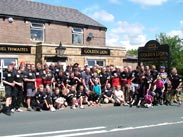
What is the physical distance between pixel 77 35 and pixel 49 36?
341cm

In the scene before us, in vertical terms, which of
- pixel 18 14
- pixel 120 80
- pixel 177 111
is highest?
pixel 18 14

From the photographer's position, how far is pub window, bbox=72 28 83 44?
3625 cm

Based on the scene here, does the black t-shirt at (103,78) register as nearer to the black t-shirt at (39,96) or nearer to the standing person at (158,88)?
the standing person at (158,88)

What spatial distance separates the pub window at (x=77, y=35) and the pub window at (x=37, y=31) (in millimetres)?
3741

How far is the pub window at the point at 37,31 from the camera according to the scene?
108ft

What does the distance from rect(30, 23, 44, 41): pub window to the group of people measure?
16.0 meters

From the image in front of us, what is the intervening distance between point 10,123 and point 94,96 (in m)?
6.25

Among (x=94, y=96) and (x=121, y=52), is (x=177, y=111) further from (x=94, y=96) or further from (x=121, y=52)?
(x=121, y=52)

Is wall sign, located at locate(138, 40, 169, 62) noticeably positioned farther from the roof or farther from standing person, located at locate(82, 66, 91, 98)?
the roof

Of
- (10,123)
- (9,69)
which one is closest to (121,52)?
(9,69)

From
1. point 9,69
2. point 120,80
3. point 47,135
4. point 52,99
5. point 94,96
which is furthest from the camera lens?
point 120,80

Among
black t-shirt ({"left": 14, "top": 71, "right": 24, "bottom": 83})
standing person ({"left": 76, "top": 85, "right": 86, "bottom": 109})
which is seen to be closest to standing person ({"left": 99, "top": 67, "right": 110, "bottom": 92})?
standing person ({"left": 76, "top": 85, "right": 86, "bottom": 109})

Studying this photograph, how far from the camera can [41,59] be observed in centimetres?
2655

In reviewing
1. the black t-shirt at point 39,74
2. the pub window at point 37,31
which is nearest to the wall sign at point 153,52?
the black t-shirt at point 39,74
